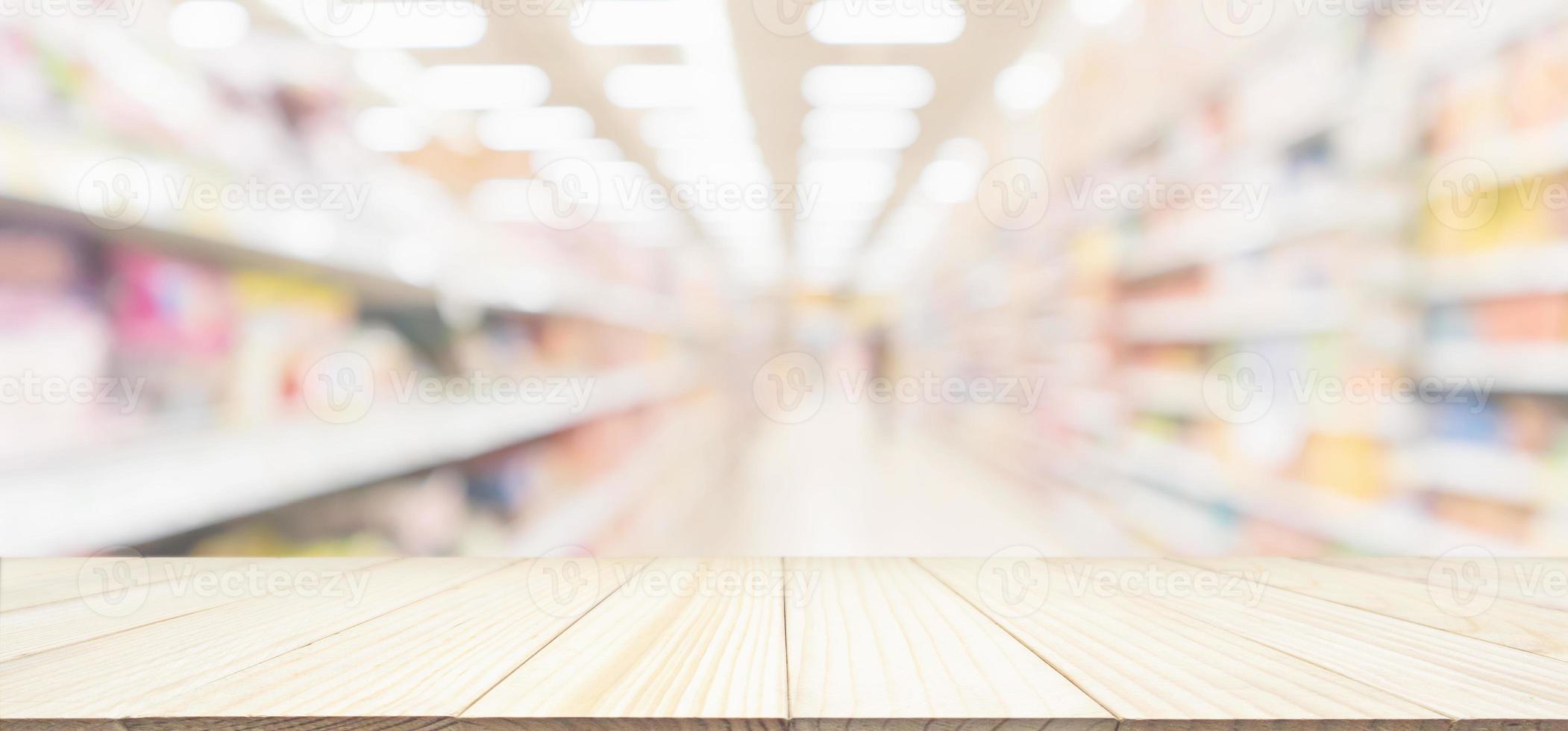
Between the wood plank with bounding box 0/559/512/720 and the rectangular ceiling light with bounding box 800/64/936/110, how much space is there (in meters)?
3.28

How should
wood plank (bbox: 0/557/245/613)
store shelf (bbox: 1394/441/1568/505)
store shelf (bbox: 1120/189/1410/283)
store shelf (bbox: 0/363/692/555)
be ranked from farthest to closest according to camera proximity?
store shelf (bbox: 1120/189/1410/283), store shelf (bbox: 1394/441/1568/505), store shelf (bbox: 0/363/692/555), wood plank (bbox: 0/557/245/613)

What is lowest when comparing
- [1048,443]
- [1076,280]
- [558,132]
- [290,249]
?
[1048,443]

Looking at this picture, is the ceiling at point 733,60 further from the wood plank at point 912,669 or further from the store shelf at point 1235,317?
the wood plank at point 912,669

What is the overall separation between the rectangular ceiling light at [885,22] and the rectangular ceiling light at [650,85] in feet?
2.22

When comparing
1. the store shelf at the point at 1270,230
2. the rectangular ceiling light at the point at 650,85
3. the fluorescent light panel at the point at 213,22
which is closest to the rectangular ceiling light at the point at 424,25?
the fluorescent light panel at the point at 213,22

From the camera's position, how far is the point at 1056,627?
53 cm

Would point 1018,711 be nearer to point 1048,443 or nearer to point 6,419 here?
point 6,419

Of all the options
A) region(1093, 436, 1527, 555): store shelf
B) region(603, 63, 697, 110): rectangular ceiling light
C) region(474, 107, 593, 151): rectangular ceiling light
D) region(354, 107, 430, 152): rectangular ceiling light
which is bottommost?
region(1093, 436, 1527, 555): store shelf

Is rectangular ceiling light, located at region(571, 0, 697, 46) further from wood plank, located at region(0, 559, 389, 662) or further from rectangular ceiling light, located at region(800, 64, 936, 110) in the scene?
wood plank, located at region(0, 559, 389, 662)

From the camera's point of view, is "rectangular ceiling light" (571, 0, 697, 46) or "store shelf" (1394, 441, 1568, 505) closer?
"store shelf" (1394, 441, 1568, 505)

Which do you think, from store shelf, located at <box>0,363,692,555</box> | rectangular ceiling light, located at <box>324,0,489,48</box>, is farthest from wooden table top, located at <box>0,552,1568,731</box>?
rectangular ceiling light, located at <box>324,0,489,48</box>

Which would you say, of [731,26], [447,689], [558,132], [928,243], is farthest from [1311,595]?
[928,243]

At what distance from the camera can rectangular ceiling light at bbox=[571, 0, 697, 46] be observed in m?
2.87

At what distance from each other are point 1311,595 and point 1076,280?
402 cm
